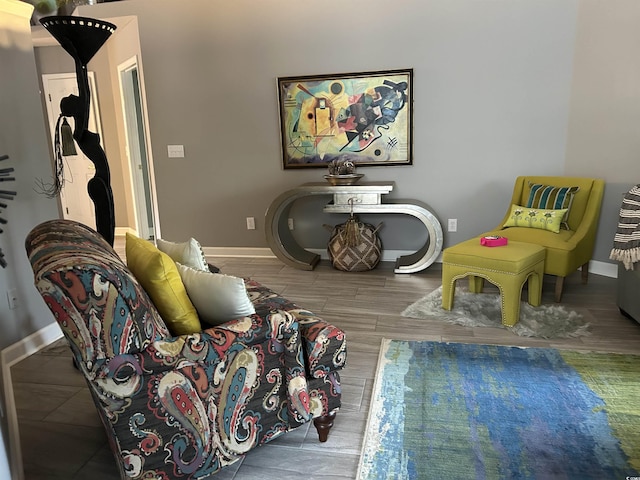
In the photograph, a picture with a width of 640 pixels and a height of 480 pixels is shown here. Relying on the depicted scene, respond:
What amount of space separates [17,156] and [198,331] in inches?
74.1

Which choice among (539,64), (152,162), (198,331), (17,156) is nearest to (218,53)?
(152,162)

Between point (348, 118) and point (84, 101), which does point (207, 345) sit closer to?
point (84, 101)

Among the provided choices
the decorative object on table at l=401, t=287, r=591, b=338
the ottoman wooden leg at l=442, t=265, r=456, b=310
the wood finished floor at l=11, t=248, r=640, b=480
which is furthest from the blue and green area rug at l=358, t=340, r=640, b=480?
the ottoman wooden leg at l=442, t=265, r=456, b=310

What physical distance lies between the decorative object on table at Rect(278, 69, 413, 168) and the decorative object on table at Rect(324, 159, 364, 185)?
220 millimetres

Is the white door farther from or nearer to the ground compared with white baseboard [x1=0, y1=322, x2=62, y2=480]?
farther from the ground

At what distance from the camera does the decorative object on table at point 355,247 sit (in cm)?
→ 430

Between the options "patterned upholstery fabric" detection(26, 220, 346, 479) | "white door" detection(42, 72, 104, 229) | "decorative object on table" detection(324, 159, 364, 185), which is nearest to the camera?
"patterned upholstery fabric" detection(26, 220, 346, 479)

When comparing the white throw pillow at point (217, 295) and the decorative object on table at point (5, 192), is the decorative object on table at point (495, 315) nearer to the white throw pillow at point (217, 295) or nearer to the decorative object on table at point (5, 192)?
the white throw pillow at point (217, 295)

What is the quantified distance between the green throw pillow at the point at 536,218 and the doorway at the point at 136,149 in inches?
153

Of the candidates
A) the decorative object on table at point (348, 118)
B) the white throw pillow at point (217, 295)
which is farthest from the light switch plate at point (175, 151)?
the white throw pillow at point (217, 295)

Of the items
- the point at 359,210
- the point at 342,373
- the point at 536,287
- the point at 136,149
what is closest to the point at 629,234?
the point at 536,287

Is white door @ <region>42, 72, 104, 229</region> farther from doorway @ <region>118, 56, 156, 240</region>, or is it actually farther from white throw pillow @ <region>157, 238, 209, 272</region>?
white throw pillow @ <region>157, 238, 209, 272</region>

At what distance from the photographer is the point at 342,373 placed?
257 cm

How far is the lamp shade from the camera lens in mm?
2457
